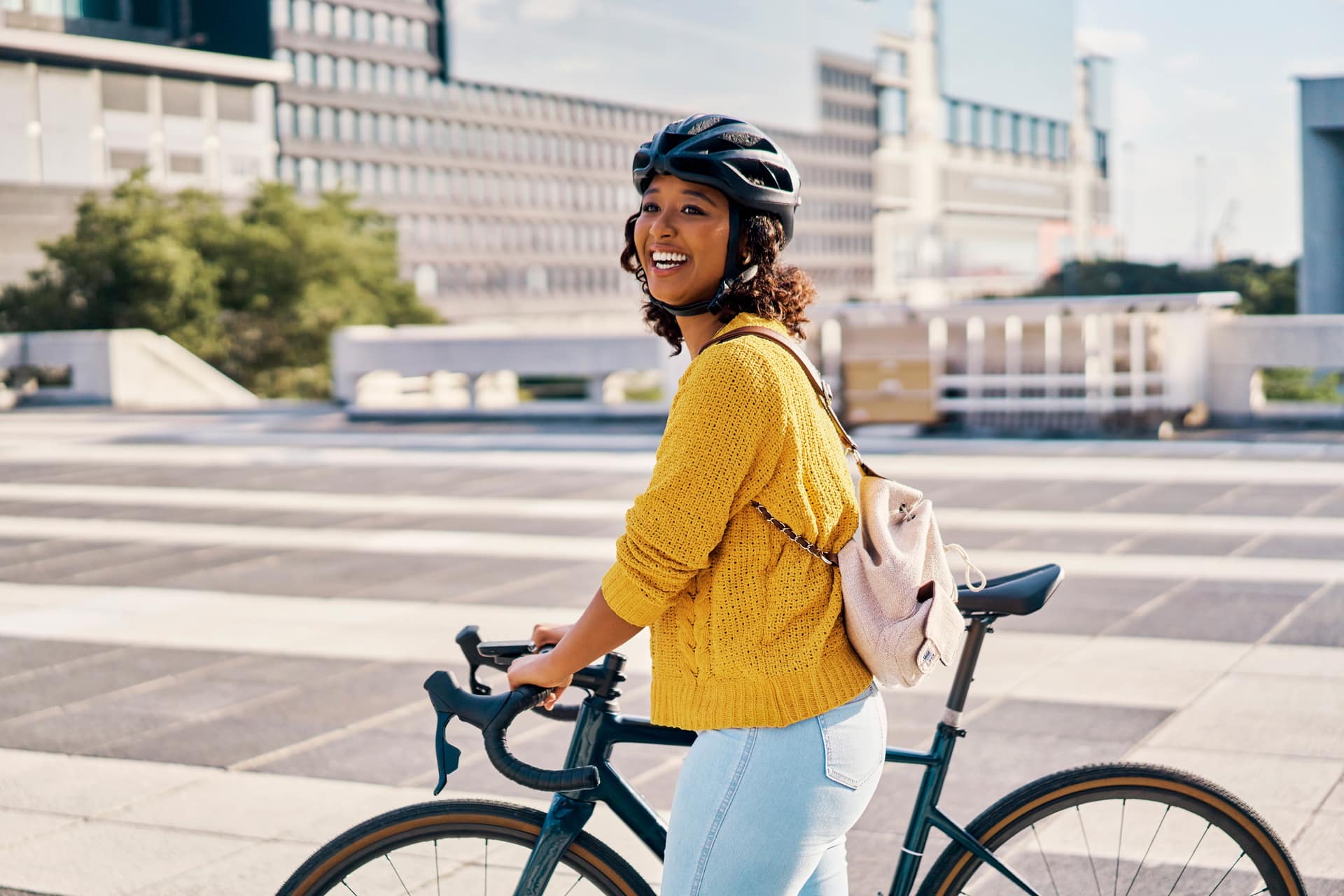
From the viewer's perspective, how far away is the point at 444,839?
2387mm

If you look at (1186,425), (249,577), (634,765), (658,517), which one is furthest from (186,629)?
(1186,425)

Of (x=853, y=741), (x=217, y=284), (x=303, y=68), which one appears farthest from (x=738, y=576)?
(x=303, y=68)

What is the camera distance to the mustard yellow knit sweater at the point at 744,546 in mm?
2154

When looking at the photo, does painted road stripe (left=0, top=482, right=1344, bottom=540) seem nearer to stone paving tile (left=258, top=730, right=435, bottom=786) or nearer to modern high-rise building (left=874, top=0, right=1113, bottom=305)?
stone paving tile (left=258, top=730, right=435, bottom=786)

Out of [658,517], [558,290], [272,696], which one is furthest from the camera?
[558,290]

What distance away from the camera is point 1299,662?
20.9ft

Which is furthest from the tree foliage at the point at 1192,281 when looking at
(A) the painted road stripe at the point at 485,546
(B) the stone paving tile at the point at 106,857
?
(B) the stone paving tile at the point at 106,857

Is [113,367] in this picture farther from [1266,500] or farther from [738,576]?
[738,576]

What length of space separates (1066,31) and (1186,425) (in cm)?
16109

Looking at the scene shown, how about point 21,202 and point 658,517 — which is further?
point 21,202

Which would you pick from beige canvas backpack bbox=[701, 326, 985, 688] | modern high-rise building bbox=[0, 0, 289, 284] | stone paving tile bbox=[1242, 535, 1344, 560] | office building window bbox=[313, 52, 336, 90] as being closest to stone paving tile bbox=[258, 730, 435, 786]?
beige canvas backpack bbox=[701, 326, 985, 688]

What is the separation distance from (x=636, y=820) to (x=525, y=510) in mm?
9694

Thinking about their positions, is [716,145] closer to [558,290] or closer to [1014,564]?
[1014,564]

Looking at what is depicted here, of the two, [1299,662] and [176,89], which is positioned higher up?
[176,89]
